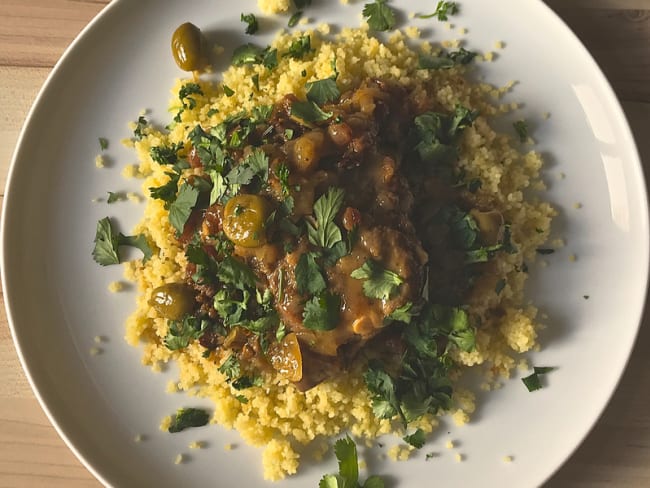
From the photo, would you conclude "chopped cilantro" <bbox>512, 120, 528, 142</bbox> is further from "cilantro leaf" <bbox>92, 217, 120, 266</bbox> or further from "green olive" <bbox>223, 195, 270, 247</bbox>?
"cilantro leaf" <bbox>92, 217, 120, 266</bbox>

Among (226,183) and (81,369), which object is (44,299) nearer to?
(81,369)

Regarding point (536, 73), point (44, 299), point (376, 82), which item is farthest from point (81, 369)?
point (536, 73)

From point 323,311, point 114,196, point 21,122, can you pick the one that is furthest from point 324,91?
point 21,122

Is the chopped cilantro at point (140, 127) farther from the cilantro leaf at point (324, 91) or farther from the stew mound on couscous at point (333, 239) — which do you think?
the cilantro leaf at point (324, 91)

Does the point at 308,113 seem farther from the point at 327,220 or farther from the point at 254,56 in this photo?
the point at 327,220

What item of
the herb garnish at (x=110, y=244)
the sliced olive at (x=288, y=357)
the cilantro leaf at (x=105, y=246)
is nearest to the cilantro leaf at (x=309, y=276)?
the sliced olive at (x=288, y=357)

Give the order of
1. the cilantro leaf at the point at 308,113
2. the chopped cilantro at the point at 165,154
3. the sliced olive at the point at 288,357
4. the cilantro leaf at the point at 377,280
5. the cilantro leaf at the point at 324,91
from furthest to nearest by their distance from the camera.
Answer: the chopped cilantro at the point at 165,154 → the cilantro leaf at the point at 324,91 → the cilantro leaf at the point at 308,113 → the sliced olive at the point at 288,357 → the cilantro leaf at the point at 377,280

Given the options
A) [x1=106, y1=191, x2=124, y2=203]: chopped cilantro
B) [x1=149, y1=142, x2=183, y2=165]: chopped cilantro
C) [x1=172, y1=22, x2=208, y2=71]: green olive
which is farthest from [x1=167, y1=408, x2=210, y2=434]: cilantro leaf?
[x1=172, y1=22, x2=208, y2=71]: green olive
